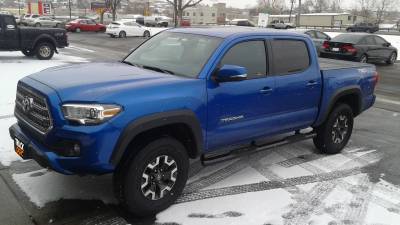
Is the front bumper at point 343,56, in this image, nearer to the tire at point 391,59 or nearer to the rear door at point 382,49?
the rear door at point 382,49

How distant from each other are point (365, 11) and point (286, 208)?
120317mm

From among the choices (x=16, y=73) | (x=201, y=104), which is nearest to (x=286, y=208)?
(x=201, y=104)

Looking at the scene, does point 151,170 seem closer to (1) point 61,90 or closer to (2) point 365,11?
(1) point 61,90

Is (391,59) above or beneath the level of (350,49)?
beneath

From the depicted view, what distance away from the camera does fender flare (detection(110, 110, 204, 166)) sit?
371 centimetres

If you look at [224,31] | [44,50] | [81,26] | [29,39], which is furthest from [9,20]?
[81,26]

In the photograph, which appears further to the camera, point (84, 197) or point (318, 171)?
point (318, 171)

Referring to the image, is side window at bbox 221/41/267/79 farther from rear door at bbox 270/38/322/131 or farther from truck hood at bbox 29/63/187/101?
truck hood at bbox 29/63/187/101

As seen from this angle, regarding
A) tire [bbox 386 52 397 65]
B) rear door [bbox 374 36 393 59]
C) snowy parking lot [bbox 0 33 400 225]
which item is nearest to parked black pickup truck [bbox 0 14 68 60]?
snowy parking lot [bbox 0 33 400 225]

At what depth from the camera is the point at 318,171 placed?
5.69 metres

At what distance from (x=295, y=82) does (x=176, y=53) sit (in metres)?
1.53

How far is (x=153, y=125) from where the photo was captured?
12.8ft

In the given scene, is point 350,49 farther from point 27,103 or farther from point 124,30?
point 124,30

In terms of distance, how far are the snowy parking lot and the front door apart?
481 millimetres
